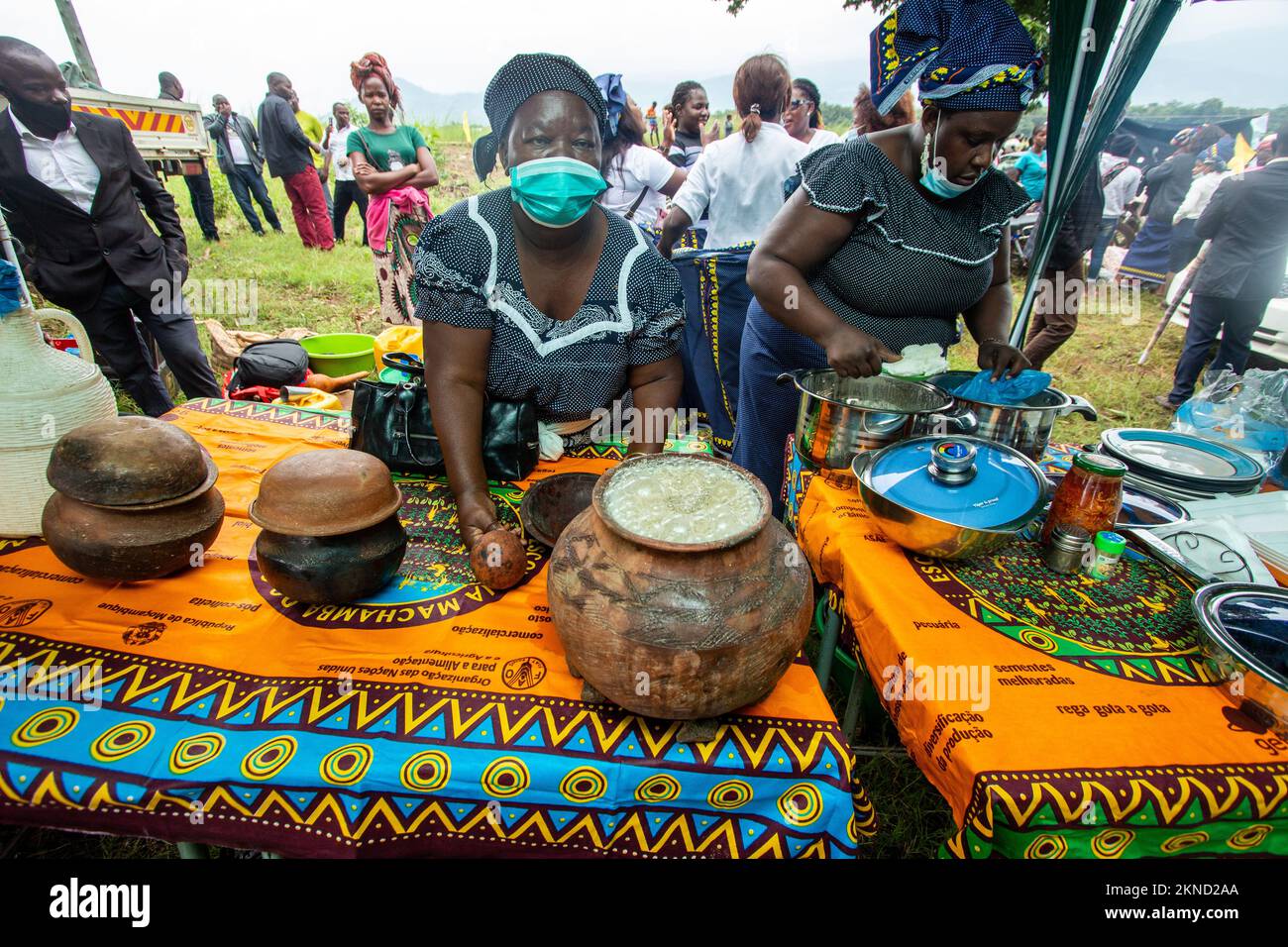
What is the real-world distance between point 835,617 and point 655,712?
0.90 meters

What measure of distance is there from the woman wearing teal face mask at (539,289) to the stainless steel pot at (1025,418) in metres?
1.02

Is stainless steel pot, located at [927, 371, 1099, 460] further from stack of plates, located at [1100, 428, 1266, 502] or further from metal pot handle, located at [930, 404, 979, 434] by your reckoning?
stack of plates, located at [1100, 428, 1266, 502]

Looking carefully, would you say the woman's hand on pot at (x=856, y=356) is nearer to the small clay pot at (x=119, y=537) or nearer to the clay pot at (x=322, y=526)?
the clay pot at (x=322, y=526)

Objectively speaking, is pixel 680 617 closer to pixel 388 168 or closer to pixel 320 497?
pixel 320 497

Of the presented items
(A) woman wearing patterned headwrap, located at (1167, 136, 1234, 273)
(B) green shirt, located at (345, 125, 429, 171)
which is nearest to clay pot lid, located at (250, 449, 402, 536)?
(B) green shirt, located at (345, 125, 429, 171)

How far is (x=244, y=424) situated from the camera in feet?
8.68

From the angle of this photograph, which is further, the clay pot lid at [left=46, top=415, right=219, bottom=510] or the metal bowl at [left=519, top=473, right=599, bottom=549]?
the metal bowl at [left=519, top=473, right=599, bottom=549]

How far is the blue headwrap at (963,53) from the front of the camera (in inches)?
71.4

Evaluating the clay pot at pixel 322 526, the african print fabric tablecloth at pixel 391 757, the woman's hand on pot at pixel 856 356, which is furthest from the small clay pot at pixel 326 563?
the woman's hand on pot at pixel 856 356

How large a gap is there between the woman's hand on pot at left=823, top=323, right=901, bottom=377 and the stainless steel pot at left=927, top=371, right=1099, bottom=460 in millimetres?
329

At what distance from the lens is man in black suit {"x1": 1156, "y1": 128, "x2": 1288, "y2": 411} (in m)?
5.18

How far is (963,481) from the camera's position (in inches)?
63.7
